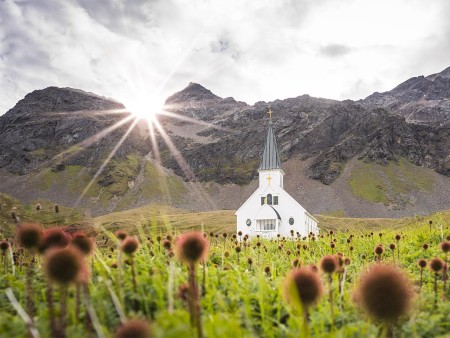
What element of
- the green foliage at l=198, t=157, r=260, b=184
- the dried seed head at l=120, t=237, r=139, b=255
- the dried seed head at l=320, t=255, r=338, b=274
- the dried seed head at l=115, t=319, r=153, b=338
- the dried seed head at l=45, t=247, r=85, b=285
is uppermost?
the green foliage at l=198, t=157, r=260, b=184

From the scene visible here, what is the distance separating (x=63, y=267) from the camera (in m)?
2.19

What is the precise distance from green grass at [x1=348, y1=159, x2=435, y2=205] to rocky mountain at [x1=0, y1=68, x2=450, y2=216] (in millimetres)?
390

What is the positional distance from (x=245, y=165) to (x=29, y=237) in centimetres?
17621

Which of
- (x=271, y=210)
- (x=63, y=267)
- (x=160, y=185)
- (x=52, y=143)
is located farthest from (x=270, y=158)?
(x=52, y=143)

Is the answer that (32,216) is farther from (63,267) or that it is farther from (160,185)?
(160,185)

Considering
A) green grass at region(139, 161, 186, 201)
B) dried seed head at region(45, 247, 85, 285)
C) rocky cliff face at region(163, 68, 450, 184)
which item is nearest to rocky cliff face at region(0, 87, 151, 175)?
green grass at region(139, 161, 186, 201)

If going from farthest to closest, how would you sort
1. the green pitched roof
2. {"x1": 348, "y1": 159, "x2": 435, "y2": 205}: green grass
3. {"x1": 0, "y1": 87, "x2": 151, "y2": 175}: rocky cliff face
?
{"x1": 0, "y1": 87, "x2": 151, "y2": 175}: rocky cliff face < {"x1": 348, "y1": 159, "x2": 435, "y2": 205}: green grass < the green pitched roof

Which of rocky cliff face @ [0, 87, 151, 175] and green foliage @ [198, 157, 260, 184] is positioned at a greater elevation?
rocky cliff face @ [0, 87, 151, 175]

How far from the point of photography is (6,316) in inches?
106

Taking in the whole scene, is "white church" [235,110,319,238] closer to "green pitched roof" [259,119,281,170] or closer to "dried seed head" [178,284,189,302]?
"green pitched roof" [259,119,281,170]

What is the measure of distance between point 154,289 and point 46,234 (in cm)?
114

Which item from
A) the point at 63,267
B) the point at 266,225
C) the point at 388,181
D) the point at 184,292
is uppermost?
the point at 388,181

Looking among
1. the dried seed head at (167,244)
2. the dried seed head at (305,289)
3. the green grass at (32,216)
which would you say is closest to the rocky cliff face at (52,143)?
the green grass at (32,216)

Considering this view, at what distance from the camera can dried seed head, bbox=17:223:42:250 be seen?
8.71 feet
